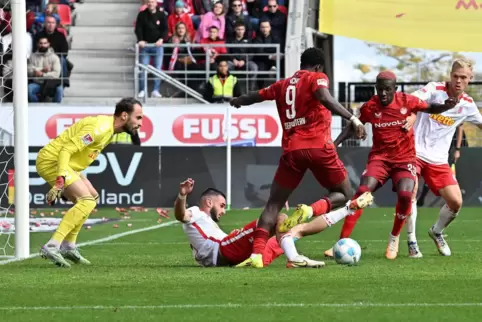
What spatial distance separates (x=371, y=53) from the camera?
4094cm

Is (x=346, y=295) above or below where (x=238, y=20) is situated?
below

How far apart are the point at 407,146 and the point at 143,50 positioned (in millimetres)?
15355

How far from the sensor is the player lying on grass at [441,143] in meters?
13.1

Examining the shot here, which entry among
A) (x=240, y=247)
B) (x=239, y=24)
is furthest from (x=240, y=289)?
(x=239, y=24)

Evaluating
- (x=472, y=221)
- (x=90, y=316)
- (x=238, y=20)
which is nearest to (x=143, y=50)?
(x=238, y=20)

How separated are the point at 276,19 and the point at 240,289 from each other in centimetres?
1870

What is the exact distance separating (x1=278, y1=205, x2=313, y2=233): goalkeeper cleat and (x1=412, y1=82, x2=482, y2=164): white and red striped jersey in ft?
9.30

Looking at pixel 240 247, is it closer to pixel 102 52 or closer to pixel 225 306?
pixel 225 306

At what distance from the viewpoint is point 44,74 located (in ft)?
88.1

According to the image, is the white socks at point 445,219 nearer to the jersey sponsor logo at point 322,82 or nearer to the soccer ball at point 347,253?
the soccer ball at point 347,253

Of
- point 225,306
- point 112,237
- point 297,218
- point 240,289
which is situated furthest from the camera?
point 112,237

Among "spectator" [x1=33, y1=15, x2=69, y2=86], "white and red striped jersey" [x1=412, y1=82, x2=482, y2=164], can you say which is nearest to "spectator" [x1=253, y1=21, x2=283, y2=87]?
"spectator" [x1=33, y1=15, x2=69, y2=86]

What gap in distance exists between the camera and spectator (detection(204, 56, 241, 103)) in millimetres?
25906

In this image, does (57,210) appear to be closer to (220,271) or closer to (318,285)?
(220,271)
